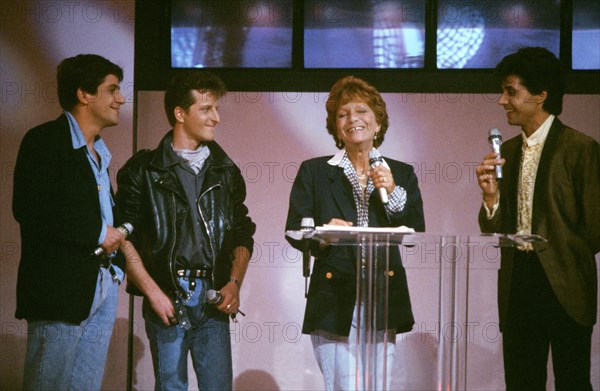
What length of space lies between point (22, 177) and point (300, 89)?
6.36 feet

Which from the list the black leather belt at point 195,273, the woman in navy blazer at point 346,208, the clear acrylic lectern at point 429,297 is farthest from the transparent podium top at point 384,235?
the black leather belt at point 195,273

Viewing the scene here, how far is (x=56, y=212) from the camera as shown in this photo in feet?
11.7

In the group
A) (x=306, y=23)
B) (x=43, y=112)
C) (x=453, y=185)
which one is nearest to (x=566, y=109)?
(x=453, y=185)

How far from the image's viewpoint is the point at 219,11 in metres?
5.13

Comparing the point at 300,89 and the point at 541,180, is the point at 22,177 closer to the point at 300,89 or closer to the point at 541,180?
the point at 300,89

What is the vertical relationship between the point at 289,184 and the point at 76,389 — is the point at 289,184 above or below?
above

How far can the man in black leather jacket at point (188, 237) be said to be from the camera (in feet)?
11.2

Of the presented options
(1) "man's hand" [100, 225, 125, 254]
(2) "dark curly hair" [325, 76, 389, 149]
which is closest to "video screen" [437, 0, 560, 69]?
(2) "dark curly hair" [325, 76, 389, 149]

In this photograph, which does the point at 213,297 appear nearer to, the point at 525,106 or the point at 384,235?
the point at 384,235

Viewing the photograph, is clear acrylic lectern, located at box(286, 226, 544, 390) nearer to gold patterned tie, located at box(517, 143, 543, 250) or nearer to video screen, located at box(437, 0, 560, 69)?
gold patterned tie, located at box(517, 143, 543, 250)

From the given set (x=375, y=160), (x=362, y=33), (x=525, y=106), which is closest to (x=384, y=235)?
(x=375, y=160)

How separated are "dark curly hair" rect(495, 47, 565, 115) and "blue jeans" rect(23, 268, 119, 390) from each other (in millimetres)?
2175

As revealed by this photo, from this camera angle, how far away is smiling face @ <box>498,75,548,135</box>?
3.69 metres

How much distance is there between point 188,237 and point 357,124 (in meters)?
0.93
